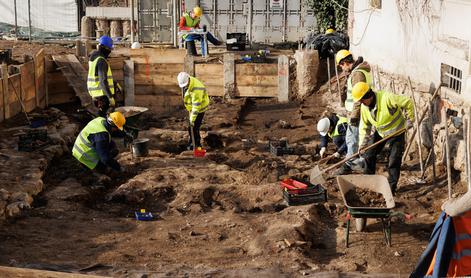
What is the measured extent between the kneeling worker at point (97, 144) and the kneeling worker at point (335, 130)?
376 centimetres

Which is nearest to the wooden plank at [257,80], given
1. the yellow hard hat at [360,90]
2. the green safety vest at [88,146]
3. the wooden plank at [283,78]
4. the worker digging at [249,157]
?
the worker digging at [249,157]

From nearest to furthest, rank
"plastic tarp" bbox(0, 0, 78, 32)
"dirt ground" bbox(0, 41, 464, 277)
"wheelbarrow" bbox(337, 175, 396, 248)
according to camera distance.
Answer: "dirt ground" bbox(0, 41, 464, 277) → "wheelbarrow" bbox(337, 175, 396, 248) → "plastic tarp" bbox(0, 0, 78, 32)

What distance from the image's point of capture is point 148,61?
2064cm

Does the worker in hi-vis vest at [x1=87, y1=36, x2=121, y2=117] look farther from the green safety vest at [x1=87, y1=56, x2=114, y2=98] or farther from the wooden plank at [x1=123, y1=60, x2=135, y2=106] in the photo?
the wooden plank at [x1=123, y1=60, x2=135, y2=106]

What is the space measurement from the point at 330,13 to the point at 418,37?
8845 millimetres

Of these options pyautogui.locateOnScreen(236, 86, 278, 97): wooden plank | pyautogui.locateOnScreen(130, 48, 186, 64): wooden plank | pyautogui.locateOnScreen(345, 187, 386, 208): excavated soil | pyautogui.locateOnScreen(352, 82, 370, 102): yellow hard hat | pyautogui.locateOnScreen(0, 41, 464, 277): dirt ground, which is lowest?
pyautogui.locateOnScreen(0, 41, 464, 277): dirt ground

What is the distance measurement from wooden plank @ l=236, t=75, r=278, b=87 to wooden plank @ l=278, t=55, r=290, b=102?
0.16 meters

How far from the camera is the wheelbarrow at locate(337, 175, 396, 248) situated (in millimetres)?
Answer: 10117

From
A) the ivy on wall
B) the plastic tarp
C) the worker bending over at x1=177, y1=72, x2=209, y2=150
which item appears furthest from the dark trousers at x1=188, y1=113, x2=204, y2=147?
the plastic tarp

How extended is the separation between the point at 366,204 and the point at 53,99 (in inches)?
423

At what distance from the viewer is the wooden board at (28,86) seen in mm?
17250

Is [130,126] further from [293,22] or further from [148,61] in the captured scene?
[293,22]

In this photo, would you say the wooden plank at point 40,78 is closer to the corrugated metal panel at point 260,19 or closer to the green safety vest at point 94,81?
the green safety vest at point 94,81

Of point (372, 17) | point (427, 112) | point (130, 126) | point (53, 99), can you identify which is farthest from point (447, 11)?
point (53, 99)
